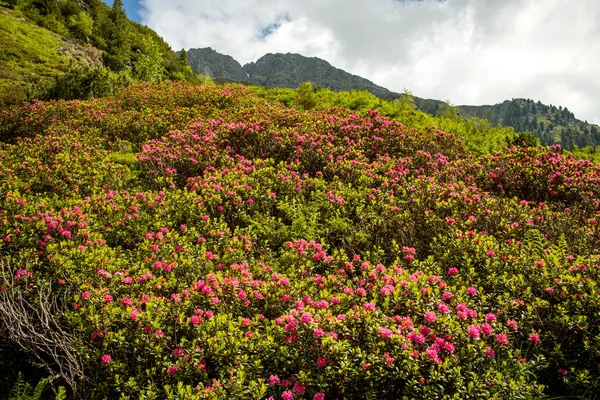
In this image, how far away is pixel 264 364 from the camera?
342 cm

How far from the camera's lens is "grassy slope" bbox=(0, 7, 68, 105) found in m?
18.7

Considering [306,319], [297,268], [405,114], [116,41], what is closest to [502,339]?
[306,319]

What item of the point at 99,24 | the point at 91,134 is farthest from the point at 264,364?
the point at 99,24

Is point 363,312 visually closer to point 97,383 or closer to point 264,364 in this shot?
point 264,364

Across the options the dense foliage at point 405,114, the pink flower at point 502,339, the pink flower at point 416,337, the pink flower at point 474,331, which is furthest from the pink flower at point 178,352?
the dense foliage at point 405,114

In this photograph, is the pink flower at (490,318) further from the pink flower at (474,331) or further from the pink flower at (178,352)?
the pink flower at (178,352)

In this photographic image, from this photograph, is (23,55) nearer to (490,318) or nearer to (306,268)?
(306,268)

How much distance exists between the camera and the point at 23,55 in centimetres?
2438

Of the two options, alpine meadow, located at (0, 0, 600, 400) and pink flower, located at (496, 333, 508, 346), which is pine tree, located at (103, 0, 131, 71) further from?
pink flower, located at (496, 333, 508, 346)

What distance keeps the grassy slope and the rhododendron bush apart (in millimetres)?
13062

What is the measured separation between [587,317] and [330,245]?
345cm

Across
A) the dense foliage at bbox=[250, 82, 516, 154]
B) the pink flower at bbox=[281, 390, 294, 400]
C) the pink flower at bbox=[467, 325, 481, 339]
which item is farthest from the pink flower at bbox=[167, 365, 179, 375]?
the dense foliage at bbox=[250, 82, 516, 154]

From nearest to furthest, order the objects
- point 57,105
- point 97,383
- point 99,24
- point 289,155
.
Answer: point 97,383
point 289,155
point 57,105
point 99,24

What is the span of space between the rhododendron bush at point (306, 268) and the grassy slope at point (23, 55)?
13062 millimetres
